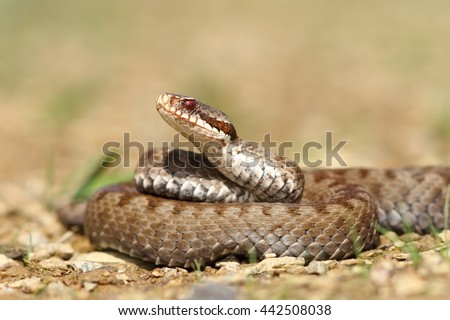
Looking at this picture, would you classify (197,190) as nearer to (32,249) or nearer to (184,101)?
(184,101)

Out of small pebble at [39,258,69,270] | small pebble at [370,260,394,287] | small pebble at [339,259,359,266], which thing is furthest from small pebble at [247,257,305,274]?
small pebble at [39,258,69,270]

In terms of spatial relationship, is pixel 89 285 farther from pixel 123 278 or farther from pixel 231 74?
pixel 231 74

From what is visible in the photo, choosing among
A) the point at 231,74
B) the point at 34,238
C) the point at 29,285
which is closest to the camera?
the point at 29,285

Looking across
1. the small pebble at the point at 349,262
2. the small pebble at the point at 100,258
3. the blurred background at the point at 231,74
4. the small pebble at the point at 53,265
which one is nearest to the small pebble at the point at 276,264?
the small pebble at the point at 349,262

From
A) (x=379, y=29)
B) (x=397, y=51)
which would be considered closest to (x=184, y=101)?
(x=397, y=51)

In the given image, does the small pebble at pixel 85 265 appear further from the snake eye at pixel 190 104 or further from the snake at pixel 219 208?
the snake eye at pixel 190 104


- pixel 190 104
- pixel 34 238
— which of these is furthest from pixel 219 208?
pixel 34 238
